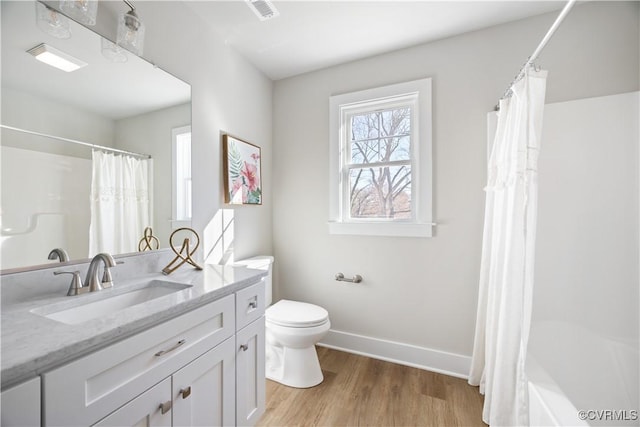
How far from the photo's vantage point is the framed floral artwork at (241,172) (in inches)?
78.7

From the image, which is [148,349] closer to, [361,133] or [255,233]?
[255,233]

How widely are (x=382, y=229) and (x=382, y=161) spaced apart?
555mm

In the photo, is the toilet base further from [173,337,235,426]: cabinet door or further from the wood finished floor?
[173,337,235,426]: cabinet door

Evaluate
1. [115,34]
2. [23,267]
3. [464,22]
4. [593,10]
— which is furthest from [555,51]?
[23,267]

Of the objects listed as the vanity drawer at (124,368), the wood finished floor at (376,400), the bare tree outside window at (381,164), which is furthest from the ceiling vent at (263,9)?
the wood finished floor at (376,400)

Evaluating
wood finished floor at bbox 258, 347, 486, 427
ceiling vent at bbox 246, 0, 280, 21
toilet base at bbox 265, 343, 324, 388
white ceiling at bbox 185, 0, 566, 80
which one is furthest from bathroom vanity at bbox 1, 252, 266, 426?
white ceiling at bbox 185, 0, 566, 80

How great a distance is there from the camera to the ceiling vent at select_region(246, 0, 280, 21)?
1531mm

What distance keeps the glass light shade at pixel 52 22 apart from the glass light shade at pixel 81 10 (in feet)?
0.14

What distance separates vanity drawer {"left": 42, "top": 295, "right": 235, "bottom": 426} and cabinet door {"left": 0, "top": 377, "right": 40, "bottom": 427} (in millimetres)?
19

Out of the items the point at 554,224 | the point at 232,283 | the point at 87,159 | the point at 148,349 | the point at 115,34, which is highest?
the point at 115,34

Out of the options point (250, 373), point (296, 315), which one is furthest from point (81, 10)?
point (296, 315)

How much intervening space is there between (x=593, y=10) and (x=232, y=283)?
261 centimetres

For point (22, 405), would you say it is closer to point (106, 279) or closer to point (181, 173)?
point (106, 279)

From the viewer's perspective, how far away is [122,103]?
54.1 inches
